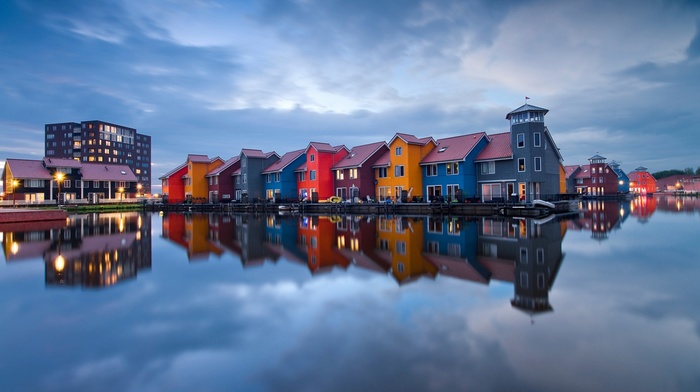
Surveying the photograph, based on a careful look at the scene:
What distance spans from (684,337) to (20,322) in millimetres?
12473

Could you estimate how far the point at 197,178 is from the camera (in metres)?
68.2

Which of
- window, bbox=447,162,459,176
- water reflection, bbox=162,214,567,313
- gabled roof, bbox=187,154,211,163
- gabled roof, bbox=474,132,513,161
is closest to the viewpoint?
water reflection, bbox=162,214,567,313

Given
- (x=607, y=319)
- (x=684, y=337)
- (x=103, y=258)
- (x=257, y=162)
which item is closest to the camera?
(x=684, y=337)

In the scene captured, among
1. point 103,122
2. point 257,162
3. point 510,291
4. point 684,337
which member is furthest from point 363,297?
point 103,122

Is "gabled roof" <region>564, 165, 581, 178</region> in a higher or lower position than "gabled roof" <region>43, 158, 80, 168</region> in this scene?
lower

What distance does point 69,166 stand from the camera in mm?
67750

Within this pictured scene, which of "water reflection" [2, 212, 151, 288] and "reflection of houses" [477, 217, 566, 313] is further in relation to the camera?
"water reflection" [2, 212, 151, 288]

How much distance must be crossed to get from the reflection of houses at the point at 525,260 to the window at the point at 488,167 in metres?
20.8

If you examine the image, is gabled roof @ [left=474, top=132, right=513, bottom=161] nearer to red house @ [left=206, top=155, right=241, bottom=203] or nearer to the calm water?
the calm water

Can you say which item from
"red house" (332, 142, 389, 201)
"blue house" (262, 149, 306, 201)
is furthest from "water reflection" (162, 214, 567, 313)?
"blue house" (262, 149, 306, 201)

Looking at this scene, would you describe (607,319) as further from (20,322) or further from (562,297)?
(20,322)

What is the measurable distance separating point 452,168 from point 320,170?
18.0m

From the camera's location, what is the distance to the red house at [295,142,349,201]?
53.9 meters

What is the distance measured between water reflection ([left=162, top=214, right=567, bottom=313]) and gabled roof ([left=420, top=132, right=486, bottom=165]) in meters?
20.3
